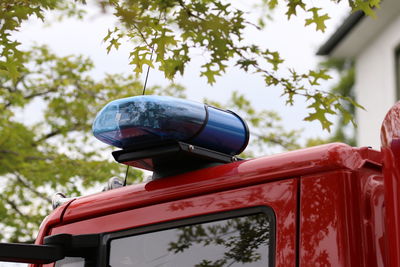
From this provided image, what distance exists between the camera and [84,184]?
855 centimetres

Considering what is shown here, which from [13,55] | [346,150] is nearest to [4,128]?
[13,55]

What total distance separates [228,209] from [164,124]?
1.32ft

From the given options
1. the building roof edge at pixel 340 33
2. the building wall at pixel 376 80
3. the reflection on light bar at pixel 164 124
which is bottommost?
the reflection on light bar at pixel 164 124

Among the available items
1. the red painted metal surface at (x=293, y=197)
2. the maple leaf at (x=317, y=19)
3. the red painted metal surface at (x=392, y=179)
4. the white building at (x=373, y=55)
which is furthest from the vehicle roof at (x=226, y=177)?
the white building at (x=373, y=55)

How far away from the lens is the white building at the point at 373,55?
14602 millimetres

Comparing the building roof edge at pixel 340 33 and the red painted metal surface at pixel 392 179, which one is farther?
the building roof edge at pixel 340 33

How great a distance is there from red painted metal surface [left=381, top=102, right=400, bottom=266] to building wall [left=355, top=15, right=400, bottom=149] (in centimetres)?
1255

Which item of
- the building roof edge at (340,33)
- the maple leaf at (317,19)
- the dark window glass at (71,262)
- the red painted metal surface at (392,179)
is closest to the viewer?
the red painted metal surface at (392,179)

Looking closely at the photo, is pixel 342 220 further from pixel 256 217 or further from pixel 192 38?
pixel 192 38

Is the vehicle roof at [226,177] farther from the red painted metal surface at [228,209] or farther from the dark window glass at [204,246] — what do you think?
the dark window glass at [204,246]

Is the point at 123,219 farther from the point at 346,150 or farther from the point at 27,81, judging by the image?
the point at 27,81

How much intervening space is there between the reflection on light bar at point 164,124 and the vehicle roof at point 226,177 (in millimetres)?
151

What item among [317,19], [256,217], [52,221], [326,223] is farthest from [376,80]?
[326,223]

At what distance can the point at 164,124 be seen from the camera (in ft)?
9.14
